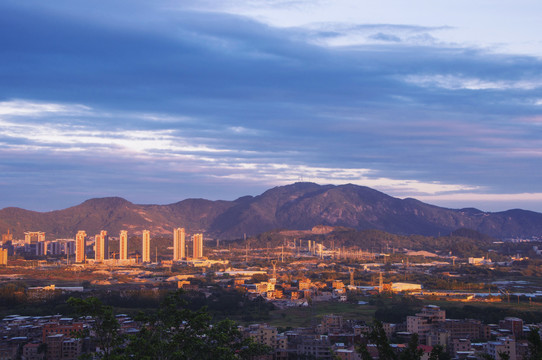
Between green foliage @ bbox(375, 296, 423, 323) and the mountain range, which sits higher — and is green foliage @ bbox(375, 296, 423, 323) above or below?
below

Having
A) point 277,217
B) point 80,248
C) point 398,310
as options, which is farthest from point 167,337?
point 277,217

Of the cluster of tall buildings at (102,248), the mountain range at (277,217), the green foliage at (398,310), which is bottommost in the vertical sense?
the green foliage at (398,310)

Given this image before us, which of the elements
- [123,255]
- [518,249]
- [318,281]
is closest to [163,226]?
[123,255]

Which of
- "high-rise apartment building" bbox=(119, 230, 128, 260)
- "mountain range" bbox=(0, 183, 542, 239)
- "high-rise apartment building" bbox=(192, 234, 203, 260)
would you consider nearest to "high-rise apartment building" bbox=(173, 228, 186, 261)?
"high-rise apartment building" bbox=(192, 234, 203, 260)

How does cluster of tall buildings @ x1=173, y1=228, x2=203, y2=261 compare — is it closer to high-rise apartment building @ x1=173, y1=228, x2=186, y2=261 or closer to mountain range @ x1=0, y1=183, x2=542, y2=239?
high-rise apartment building @ x1=173, y1=228, x2=186, y2=261

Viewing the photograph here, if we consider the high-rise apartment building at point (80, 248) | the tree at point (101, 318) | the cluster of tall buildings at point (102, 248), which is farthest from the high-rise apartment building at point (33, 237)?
the tree at point (101, 318)

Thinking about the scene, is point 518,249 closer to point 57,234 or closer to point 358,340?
point 358,340

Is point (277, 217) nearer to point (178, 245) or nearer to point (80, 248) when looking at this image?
point (178, 245)

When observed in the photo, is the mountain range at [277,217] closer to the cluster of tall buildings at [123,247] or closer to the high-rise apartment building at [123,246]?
the cluster of tall buildings at [123,247]
